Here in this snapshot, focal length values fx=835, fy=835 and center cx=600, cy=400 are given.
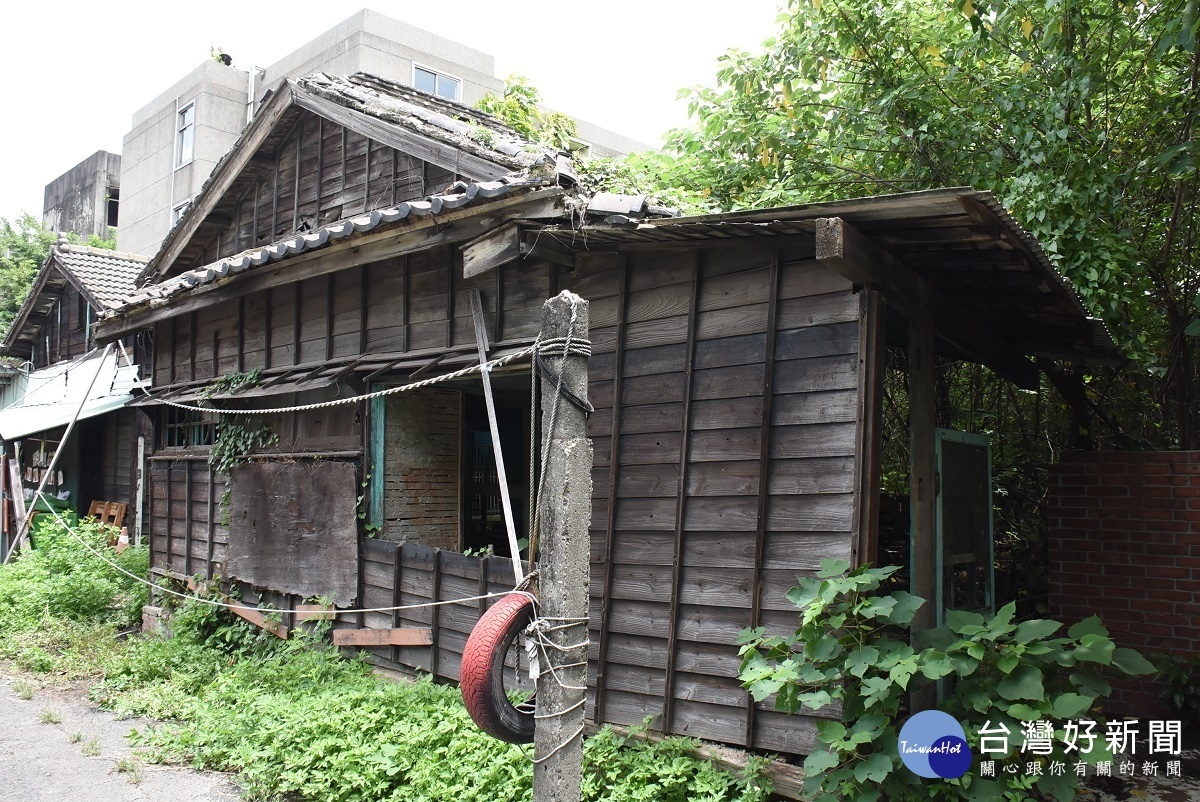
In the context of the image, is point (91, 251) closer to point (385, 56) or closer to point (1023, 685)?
point (385, 56)

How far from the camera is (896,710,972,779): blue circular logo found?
4.05m

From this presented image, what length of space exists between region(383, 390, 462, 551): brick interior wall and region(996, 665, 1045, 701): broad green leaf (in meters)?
5.22

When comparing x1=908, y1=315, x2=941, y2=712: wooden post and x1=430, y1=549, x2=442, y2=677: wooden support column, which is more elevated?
x1=908, y1=315, x2=941, y2=712: wooden post

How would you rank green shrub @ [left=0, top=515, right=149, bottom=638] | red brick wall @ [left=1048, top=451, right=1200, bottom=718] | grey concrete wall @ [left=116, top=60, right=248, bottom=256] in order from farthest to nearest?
grey concrete wall @ [left=116, top=60, right=248, bottom=256]
green shrub @ [left=0, top=515, right=149, bottom=638]
red brick wall @ [left=1048, top=451, right=1200, bottom=718]

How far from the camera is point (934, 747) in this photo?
409 cm

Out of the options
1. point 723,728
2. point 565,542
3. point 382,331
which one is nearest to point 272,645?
point 382,331

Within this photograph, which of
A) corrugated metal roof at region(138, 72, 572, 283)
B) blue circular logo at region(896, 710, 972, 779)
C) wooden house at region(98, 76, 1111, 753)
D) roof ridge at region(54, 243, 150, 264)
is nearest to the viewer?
blue circular logo at region(896, 710, 972, 779)

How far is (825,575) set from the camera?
4367mm

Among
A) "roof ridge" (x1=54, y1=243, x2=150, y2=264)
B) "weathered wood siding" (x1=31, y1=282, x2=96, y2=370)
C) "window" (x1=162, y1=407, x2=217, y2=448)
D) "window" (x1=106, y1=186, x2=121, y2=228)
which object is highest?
"window" (x1=106, y1=186, x2=121, y2=228)

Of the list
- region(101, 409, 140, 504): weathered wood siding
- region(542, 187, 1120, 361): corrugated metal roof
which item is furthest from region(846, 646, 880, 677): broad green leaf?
region(101, 409, 140, 504): weathered wood siding

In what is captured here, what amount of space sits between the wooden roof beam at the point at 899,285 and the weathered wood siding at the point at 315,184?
4338mm

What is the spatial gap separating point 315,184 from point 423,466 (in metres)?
3.82

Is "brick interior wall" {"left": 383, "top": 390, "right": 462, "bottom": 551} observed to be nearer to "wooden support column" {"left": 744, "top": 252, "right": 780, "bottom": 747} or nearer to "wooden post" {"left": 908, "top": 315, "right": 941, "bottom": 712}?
"wooden support column" {"left": 744, "top": 252, "right": 780, "bottom": 747}

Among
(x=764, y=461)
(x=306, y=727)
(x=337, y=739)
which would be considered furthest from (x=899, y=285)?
(x=306, y=727)
